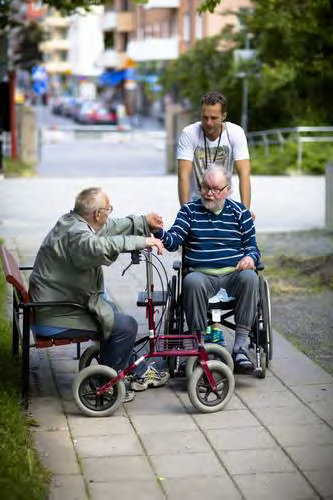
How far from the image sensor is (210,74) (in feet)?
117

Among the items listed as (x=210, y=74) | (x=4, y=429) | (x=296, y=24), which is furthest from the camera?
(x=210, y=74)

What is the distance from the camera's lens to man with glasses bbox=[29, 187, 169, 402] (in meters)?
6.21

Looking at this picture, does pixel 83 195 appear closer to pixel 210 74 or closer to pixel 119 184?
pixel 119 184

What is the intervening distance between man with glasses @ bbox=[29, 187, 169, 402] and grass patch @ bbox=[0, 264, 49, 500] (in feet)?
1.52

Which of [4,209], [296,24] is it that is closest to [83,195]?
[296,24]

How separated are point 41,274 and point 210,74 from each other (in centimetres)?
2989

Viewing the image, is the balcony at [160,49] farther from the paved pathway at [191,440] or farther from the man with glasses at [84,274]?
the man with glasses at [84,274]

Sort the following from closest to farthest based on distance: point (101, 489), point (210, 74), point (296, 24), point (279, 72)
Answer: point (101, 489)
point (296, 24)
point (279, 72)
point (210, 74)

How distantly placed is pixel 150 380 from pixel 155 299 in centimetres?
51

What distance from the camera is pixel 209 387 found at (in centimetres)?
639

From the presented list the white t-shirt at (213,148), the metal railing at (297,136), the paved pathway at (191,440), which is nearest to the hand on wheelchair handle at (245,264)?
the paved pathway at (191,440)

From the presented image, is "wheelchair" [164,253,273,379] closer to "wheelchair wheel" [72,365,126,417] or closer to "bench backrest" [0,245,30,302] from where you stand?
"wheelchair wheel" [72,365,126,417]

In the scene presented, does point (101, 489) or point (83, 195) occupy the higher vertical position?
point (83, 195)

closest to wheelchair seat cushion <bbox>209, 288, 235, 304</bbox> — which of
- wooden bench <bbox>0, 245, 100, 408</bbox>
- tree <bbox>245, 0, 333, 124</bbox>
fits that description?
wooden bench <bbox>0, 245, 100, 408</bbox>
